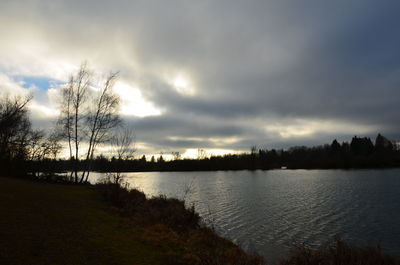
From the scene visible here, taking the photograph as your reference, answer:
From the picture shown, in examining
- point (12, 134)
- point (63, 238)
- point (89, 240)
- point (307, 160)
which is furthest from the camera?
point (307, 160)

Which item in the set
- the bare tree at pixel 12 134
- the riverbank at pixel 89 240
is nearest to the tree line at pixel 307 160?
the bare tree at pixel 12 134

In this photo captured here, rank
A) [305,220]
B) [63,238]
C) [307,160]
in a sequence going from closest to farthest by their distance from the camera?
[63,238]
[305,220]
[307,160]

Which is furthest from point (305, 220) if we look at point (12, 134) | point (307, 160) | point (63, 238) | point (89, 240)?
point (307, 160)

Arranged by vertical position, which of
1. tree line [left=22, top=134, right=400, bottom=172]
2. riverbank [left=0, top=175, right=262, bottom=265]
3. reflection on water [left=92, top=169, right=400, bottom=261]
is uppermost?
tree line [left=22, top=134, right=400, bottom=172]

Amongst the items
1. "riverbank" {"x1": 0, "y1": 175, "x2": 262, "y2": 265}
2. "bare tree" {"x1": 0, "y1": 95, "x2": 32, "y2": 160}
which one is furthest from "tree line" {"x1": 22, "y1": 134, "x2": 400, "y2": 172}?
"riverbank" {"x1": 0, "y1": 175, "x2": 262, "y2": 265}

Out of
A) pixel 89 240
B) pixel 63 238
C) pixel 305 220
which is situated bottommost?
pixel 305 220

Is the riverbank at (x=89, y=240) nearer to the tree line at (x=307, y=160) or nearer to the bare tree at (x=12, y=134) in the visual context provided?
the bare tree at (x=12, y=134)

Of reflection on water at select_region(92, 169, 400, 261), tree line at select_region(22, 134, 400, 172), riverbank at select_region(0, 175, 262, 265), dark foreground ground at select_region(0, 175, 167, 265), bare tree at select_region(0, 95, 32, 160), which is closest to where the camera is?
dark foreground ground at select_region(0, 175, 167, 265)

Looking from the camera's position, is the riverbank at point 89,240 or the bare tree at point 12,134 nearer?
the riverbank at point 89,240

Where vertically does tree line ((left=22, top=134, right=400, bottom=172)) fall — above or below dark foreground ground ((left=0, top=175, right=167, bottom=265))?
above

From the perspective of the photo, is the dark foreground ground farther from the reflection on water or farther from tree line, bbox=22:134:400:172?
tree line, bbox=22:134:400:172

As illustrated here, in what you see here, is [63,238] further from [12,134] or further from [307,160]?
[307,160]

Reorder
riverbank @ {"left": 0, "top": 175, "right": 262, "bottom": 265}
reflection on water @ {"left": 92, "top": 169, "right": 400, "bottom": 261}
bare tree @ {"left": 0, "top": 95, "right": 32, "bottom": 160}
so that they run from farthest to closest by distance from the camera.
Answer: bare tree @ {"left": 0, "top": 95, "right": 32, "bottom": 160} → reflection on water @ {"left": 92, "top": 169, "right": 400, "bottom": 261} → riverbank @ {"left": 0, "top": 175, "right": 262, "bottom": 265}

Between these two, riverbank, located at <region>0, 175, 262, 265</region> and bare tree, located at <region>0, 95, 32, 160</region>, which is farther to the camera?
bare tree, located at <region>0, 95, 32, 160</region>
